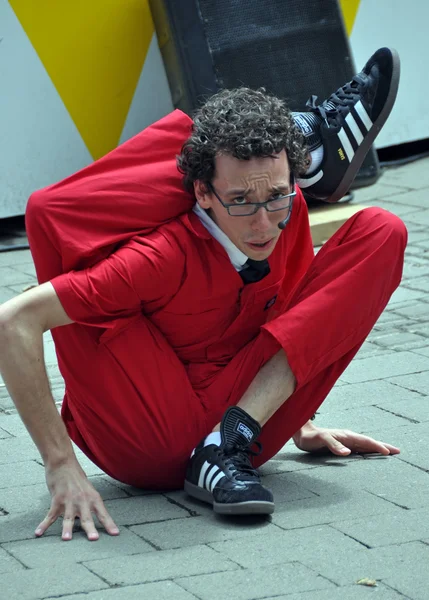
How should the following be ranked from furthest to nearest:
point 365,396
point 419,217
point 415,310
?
point 419,217, point 415,310, point 365,396

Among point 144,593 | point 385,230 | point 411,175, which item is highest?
point 385,230

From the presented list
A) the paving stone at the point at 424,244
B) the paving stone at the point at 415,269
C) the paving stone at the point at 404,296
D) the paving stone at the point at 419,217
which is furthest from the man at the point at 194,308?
the paving stone at the point at 419,217

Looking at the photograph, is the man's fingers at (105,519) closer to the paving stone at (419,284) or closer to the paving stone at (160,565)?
the paving stone at (160,565)

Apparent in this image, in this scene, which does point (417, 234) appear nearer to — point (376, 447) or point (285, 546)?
point (376, 447)

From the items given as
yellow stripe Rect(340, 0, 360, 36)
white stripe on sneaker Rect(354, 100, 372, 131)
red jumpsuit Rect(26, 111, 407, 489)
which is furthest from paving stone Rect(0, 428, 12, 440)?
yellow stripe Rect(340, 0, 360, 36)

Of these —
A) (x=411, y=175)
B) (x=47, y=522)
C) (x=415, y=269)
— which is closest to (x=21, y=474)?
(x=47, y=522)

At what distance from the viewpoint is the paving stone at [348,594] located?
6.88ft

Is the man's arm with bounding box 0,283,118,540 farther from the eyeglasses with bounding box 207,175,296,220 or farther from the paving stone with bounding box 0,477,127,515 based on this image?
the eyeglasses with bounding box 207,175,296,220

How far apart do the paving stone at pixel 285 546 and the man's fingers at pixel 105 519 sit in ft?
0.82

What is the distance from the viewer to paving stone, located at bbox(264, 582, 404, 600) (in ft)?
6.88

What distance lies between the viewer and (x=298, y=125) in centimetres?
291

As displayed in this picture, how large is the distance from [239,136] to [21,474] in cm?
119

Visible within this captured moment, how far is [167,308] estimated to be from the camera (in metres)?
2.70

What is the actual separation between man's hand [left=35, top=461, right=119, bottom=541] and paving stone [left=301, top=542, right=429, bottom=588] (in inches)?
20.6
